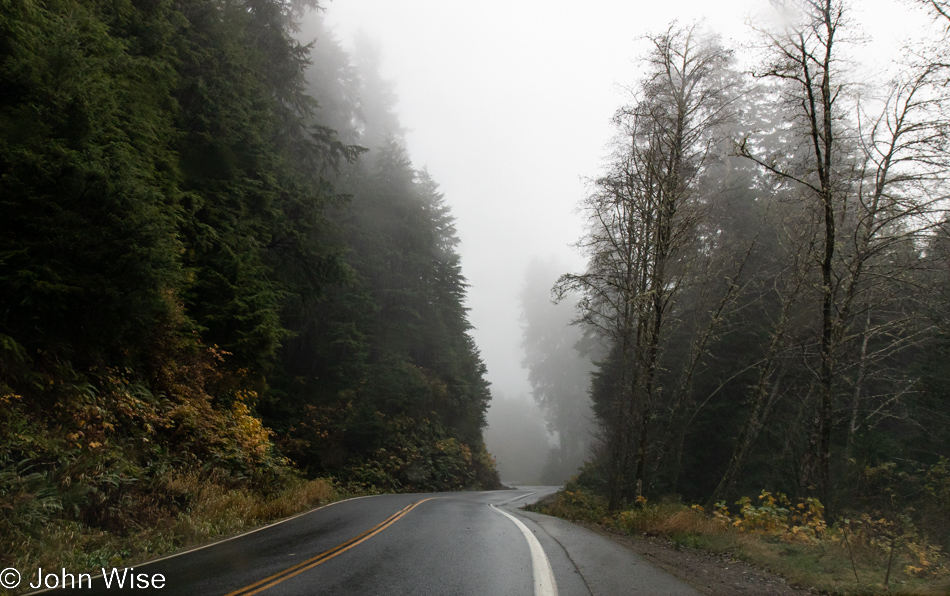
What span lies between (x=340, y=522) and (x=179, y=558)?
3.70 metres

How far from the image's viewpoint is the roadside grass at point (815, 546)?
5.48m

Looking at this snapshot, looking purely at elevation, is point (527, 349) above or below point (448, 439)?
above

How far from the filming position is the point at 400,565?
6.10 meters

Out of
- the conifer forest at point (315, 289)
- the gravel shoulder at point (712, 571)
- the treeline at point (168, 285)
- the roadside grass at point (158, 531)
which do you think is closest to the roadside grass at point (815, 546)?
the gravel shoulder at point (712, 571)

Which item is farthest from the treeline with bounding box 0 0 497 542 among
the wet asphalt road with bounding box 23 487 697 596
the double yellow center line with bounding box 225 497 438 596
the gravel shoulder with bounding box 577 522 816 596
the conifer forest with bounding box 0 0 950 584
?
the gravel shoulder with bounding box 577 522 816 596

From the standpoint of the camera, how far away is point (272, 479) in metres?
12.8

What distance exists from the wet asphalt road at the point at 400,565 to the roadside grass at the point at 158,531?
0.42 m

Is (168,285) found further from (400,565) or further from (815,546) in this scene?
(815,546)

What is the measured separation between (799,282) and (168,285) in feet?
46.6

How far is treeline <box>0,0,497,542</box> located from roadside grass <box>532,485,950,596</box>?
9.21 metres

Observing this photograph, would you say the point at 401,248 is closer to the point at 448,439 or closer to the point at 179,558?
the point at 448,439

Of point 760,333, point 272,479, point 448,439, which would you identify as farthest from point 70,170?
point 448,439

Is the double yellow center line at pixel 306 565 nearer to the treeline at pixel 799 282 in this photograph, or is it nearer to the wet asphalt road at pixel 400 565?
the wet asphalt road at pixel 400 565
